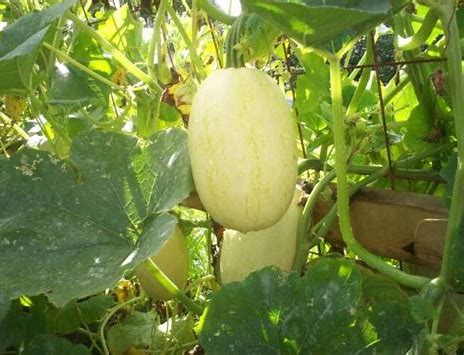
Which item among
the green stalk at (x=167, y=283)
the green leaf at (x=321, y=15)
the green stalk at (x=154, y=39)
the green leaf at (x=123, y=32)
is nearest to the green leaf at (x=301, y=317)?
the green stalk at (x=167, y=283)

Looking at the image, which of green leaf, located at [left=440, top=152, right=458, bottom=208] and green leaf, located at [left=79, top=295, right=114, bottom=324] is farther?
green leaf, located at [left=79, top=295, right=114, bottom=324]

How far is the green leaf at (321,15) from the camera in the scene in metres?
0.67

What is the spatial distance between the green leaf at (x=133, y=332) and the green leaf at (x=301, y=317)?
1.35 ft

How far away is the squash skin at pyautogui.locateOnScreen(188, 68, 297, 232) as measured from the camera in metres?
0.88

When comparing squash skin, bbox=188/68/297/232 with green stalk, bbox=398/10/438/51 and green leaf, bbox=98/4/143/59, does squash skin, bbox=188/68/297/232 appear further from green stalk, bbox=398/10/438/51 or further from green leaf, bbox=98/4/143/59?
green leaf, bbox=98/4/143/59

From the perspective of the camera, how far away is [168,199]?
3.00 ft

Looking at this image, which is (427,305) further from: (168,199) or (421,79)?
(421,79)

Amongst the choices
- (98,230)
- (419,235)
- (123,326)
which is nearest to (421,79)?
(419,235)

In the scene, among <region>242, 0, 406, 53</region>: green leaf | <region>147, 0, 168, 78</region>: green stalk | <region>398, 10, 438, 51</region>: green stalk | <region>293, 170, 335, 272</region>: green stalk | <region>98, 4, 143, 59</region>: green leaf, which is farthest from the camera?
<region>98, 4, 143, 59</region>: green leaf

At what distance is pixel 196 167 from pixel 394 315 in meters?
0.28

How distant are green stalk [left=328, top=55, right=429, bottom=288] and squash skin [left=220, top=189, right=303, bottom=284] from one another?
22 centimetres

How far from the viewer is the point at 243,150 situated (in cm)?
87

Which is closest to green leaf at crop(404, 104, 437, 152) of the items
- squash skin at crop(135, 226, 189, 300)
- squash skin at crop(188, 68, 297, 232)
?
squash skin at crop(188, 68, 297, 232)

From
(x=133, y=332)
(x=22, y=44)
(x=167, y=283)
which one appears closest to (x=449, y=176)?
(x=167, y=283)
